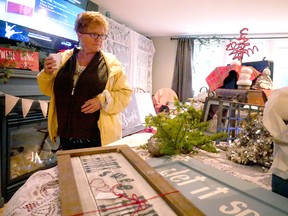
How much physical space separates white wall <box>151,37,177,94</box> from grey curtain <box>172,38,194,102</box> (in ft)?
0.77

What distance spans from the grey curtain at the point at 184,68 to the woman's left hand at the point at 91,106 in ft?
13.4

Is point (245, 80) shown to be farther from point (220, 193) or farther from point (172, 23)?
point (172, 23)

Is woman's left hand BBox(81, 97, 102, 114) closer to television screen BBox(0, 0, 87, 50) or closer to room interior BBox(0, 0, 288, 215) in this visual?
room interior BBox(0, 0, 288, 215)

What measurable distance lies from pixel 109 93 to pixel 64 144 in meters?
0.41

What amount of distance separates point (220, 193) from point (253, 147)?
0.95ft

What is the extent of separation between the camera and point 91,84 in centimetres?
121

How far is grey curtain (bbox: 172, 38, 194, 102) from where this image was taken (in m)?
5.09

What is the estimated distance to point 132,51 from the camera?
4379mm

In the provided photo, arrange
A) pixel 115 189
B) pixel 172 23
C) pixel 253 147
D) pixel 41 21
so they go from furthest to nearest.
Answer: pixel 172 23 → pixel 41 21 → pixel 253 147 → pixel 115 189

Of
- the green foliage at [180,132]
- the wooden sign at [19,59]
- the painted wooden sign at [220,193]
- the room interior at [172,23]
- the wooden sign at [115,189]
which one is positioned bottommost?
the painted wooden sign at [220,193]

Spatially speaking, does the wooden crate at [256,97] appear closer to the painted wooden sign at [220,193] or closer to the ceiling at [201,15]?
the painted wooden sign at [220,193]

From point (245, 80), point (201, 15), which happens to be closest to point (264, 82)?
point (245, 80)

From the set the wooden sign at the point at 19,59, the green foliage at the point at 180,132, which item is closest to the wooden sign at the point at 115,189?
the green foliage at the point at 180,132

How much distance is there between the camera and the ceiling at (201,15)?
3.12 meters
